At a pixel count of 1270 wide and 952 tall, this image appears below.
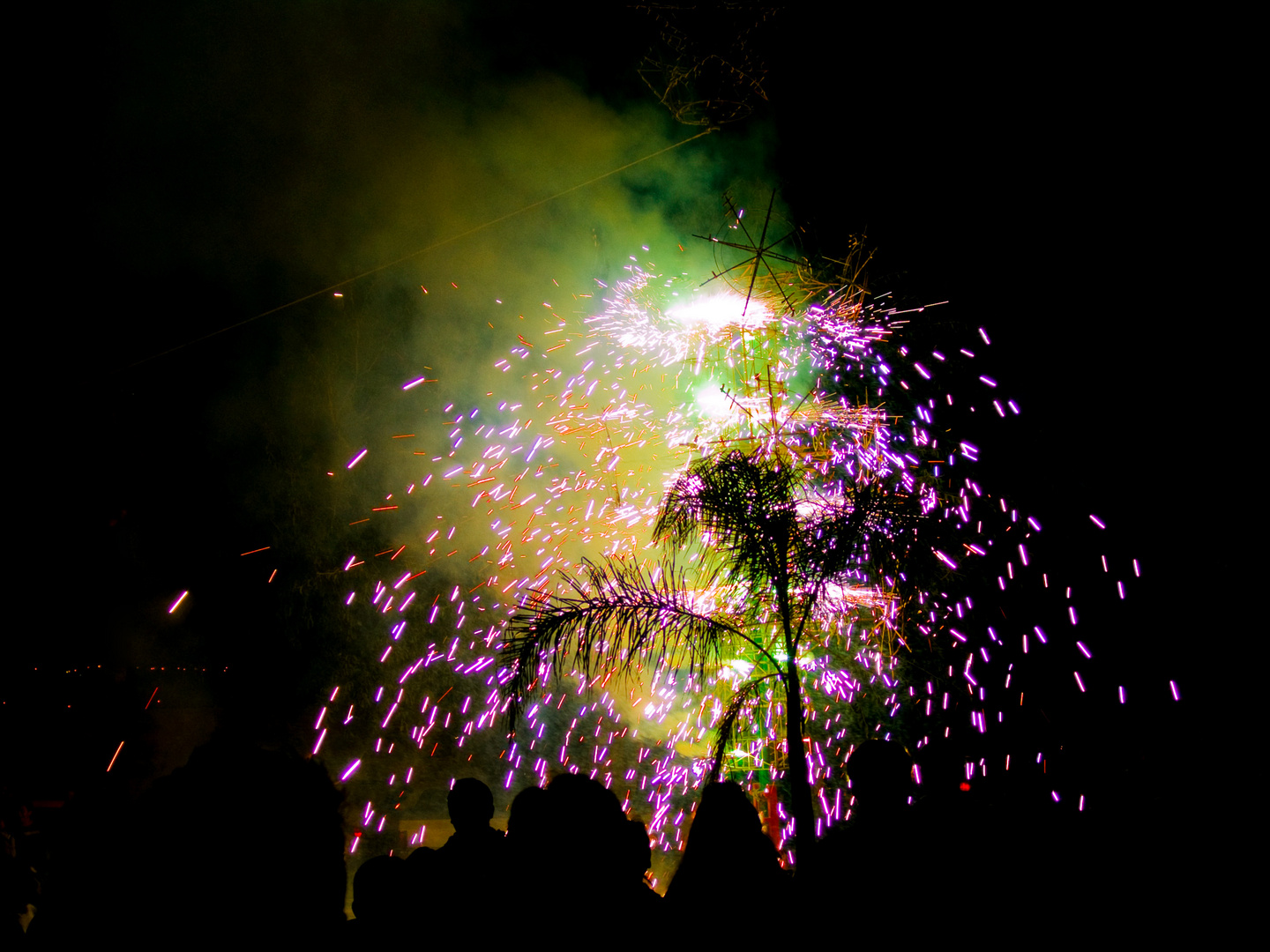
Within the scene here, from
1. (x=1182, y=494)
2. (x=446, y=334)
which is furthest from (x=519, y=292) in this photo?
(x=1182, y=494)

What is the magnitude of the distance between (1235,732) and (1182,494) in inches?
73.0

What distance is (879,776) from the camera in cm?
183

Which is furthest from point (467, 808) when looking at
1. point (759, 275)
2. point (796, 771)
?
point (759, 275)

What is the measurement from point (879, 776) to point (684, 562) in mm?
4996

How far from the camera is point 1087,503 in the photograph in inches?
236

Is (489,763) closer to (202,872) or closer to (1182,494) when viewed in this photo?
(1182,494)

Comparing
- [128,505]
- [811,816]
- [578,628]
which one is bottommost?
[811,816]

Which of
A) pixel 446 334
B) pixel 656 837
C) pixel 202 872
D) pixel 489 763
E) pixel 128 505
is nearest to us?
pixel 202 872

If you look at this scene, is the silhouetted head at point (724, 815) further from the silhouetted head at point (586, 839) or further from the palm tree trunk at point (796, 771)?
the palm tree trunk at point (796, 771)

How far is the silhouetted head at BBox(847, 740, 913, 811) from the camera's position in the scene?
1.81 metres

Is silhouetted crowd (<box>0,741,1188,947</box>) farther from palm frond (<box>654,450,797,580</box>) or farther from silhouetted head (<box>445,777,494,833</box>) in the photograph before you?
palm frond (<box>654,450,797,580</box>)

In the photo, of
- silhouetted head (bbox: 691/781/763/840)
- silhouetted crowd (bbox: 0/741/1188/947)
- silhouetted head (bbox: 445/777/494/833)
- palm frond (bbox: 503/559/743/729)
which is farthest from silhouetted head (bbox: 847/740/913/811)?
palm frond (bbox: 503/559/743/729)

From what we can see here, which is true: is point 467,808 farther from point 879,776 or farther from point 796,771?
point 796,771

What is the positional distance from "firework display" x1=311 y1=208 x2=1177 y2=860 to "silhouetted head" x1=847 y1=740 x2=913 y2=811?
1.64 m
